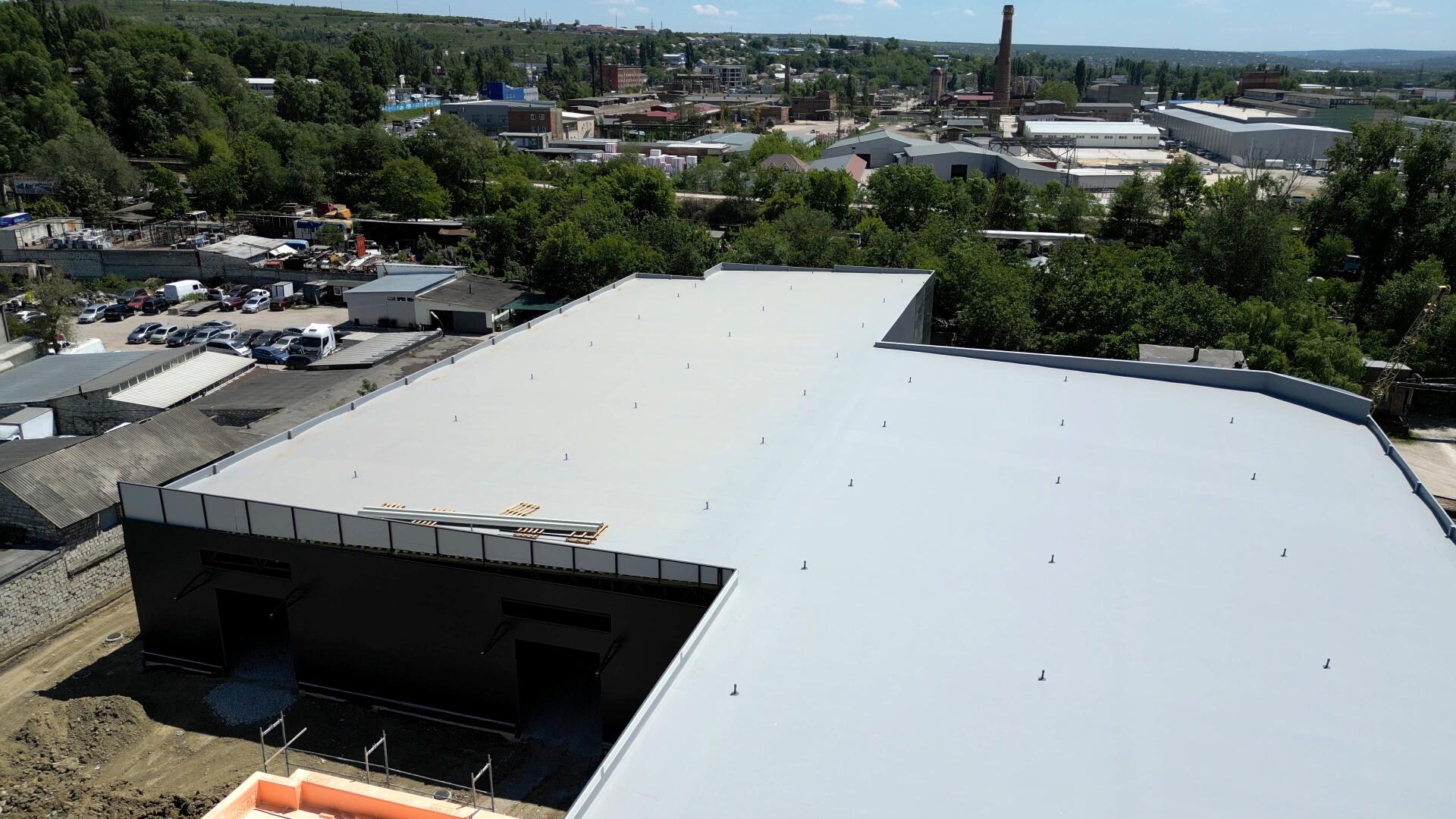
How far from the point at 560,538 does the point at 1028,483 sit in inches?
299

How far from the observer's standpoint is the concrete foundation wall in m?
16.5

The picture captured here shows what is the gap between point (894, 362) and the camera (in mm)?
20484

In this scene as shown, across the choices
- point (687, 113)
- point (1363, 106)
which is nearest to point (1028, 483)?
point (687, 113)

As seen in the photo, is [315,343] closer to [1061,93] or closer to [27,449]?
[27,449]

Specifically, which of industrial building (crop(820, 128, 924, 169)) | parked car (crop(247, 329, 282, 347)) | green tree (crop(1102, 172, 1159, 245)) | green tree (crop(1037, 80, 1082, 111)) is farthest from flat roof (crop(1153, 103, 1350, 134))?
parked car (crop(247, 329, 282, 347))

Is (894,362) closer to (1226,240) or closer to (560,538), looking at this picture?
(560,538)

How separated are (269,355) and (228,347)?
2.29 meters

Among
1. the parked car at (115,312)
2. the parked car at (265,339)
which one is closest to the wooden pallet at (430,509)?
the parked car at (265,339)

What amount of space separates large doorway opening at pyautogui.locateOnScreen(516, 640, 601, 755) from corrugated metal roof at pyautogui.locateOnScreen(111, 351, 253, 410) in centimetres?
1639

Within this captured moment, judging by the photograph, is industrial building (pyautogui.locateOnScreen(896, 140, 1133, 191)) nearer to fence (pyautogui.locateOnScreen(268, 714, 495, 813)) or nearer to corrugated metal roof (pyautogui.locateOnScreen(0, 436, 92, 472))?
corrugated metal roof (pyautogui.locateOnScreen(0, 436, 92, 472))

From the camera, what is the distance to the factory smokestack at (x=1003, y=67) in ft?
347

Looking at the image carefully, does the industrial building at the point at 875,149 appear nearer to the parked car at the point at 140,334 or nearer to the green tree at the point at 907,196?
the green tree at the point at 907,196

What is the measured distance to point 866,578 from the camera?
1219cm

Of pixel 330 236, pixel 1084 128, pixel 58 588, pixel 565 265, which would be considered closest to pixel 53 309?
pixel 330 236
